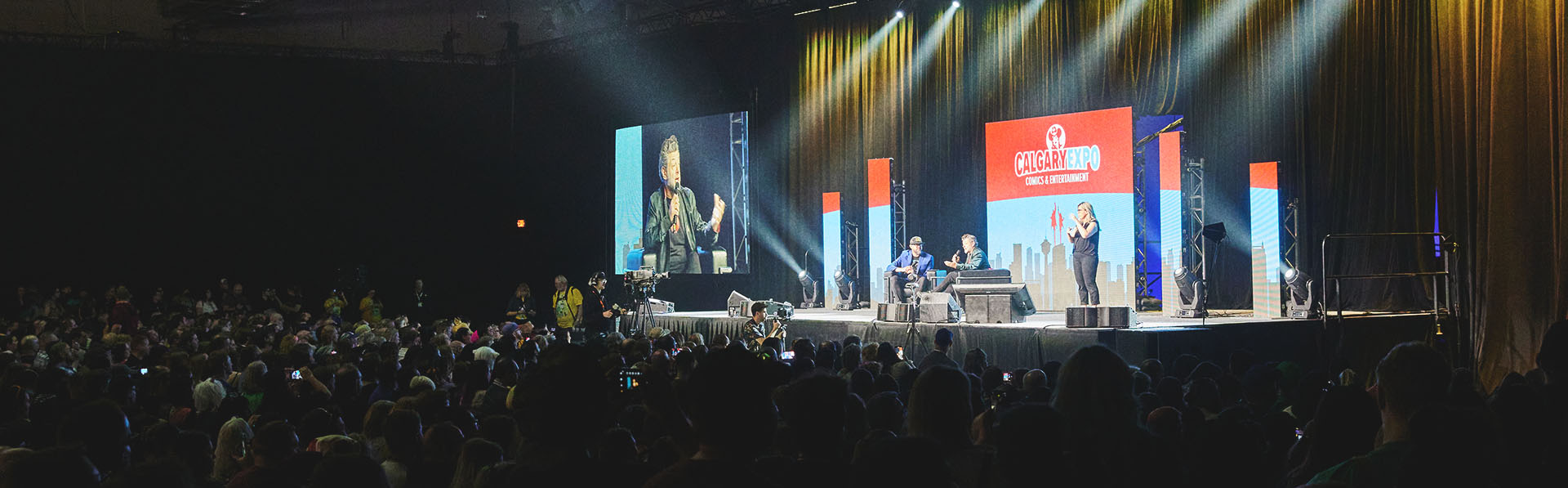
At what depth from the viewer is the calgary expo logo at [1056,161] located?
51.6ft

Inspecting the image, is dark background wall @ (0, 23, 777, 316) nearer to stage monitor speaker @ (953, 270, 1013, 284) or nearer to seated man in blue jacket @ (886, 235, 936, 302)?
seated man in blue jacket @ (886, 235, 936, 302)

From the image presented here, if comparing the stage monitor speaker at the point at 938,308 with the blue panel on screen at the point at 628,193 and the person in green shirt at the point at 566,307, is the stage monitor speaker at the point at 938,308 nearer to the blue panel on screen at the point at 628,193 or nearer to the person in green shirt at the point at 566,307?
the person in green shirt at the point at 566,307

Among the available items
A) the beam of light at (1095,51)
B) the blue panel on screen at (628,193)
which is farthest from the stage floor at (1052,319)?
the blue panel on screen at (628,193)

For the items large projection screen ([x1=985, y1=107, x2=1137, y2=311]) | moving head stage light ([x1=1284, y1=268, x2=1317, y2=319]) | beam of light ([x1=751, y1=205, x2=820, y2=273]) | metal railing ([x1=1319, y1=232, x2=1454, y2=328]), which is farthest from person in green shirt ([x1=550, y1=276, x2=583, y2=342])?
metal railing ([x1=1319, y1=232, x2=1454, y2=328])

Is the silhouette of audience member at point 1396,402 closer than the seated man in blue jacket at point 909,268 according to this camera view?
Yes

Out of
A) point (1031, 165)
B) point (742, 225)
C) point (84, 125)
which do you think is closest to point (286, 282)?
point (84, 125)

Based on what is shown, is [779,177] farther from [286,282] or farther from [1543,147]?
[1543,147]

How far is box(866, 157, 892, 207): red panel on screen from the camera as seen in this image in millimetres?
17656

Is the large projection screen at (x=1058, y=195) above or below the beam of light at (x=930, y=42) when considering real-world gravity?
below

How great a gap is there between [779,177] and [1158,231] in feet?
23.6

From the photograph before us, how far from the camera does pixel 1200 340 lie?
34.3 ft

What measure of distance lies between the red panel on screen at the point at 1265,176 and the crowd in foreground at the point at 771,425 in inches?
308

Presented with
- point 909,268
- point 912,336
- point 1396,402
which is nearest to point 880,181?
point 909,268

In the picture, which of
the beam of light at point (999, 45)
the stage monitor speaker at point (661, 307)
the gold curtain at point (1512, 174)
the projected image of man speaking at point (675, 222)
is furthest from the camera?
the projected image of man speaking at point (675, 222)
